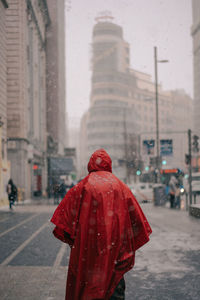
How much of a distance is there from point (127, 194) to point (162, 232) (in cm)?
829

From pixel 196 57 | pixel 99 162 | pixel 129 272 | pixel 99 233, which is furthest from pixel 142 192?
pixel 196 57

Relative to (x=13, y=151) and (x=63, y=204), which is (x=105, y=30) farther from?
(x=63, y=204)

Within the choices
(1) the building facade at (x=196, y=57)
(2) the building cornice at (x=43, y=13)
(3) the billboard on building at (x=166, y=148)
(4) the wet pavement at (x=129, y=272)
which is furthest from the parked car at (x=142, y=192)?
(1) the building facade at (x=196, y=57)

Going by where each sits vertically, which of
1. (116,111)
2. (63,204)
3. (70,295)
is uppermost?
(116,111)

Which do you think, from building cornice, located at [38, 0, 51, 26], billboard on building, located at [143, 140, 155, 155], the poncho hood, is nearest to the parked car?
billboard on building, located at [143, 140, 155, 155]

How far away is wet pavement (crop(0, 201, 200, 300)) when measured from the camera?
18.4 feet

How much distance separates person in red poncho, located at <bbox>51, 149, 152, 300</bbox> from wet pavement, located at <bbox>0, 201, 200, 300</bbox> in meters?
1.76

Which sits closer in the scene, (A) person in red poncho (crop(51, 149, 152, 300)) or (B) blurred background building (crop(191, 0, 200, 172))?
(A) person in red poncho (crop(51, 149, 152, 300))

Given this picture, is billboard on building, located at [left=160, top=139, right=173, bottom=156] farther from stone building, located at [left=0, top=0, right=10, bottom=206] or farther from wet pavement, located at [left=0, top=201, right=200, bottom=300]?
wet pavement, located at [left=0, top=201, right=200, bottom=300]

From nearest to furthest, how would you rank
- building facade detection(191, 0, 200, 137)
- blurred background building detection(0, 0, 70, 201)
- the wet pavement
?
1. the wet pavement
2. blurred background building detection(0, 0, 70, 201)
3. building facade detection(191, 0, 200, 137)

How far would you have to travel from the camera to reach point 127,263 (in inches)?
151

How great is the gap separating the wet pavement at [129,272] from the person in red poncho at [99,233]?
1.76m

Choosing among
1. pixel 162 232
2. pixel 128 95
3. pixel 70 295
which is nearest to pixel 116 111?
pixel 128 95

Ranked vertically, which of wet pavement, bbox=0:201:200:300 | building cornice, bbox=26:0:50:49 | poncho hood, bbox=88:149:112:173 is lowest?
wet pavement, bbox=0:201:200:300
